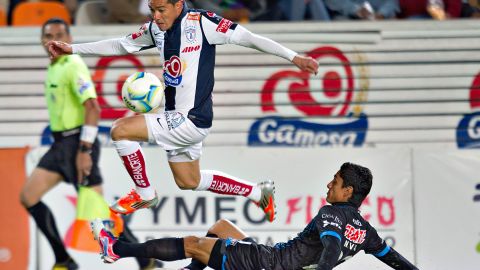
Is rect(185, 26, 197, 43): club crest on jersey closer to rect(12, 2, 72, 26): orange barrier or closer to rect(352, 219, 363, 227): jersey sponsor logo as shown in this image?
rect(352, 219, 363, 227): jersey sponsor logo

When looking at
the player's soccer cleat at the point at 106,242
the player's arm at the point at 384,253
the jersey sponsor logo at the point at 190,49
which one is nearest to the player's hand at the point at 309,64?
the jersey sponsor logo at the point at 190,49

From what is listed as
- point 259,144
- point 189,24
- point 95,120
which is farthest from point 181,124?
point 259,144

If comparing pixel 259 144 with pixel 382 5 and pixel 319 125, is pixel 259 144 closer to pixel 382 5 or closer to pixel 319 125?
pixel 319 125

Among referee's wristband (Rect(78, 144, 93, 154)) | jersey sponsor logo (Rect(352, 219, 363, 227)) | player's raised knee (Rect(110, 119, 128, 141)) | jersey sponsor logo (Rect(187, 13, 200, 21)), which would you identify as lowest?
jersey sponsor logo (Rect(352, 219, 363, 227))

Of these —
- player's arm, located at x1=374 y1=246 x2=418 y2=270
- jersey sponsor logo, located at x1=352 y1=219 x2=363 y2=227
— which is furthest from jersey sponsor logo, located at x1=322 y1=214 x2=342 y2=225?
player's arm, located at x1=374 y1=246 x2=418 y2=270

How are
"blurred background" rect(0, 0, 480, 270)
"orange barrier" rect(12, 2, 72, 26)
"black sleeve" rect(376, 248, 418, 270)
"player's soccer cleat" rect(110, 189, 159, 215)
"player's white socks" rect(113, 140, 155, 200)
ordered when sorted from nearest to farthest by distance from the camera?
1. "black sleeve" rect(376, 248, 418, 270)
2. "player's white socks" rect(113, 140, 155, 200)
3. "player's soccer cleat" rect(110, 189, 159, 215)
4. "blurred background" rect(0, 0, 480, 270)
5. "orange barrier" rect(12, 2, 72, 26)

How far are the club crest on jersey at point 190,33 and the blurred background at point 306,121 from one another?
2521mm

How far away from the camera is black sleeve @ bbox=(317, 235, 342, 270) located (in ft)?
23.1

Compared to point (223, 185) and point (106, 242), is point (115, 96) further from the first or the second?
point (106, 242)

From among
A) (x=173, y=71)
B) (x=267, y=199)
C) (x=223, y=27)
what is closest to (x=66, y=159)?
(x=267, y=199)

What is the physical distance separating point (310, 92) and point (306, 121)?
0.28 metres

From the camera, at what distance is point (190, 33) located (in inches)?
307

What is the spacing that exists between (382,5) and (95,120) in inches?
125

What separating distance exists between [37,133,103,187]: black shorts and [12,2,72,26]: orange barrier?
1.91 meters
